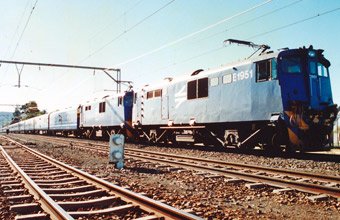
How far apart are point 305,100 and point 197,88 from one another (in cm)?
522

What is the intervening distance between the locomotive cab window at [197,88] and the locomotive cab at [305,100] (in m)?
4.06

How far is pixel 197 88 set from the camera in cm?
1647

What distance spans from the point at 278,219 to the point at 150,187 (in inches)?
118

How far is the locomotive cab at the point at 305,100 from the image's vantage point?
39.8 ft

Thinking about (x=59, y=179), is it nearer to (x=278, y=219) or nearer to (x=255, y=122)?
(x=278, y=219)

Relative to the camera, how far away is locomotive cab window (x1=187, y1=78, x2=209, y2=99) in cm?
1594

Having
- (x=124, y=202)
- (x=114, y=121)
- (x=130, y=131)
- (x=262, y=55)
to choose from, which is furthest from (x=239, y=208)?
(x=114, y=121)

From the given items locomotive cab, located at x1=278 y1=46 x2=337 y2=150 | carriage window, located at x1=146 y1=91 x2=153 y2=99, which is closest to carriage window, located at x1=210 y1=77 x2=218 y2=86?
locomotive cab, located at x1=278 y1=46 x2=337 y2=150

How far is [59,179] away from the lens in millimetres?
8312

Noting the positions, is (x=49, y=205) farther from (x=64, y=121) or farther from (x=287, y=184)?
(x=64, y=121)

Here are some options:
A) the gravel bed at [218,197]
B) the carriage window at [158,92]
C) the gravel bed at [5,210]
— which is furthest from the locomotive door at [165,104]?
the gravel bed at [5,210]

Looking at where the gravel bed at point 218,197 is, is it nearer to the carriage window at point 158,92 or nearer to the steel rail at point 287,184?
the steel rail at point 287,184

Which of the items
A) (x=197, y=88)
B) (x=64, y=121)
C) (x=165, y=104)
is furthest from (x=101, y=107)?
(x=197, y=88)

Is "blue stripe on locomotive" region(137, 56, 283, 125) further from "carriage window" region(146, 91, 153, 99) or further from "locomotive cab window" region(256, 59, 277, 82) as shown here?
"carriage window" region(146, 91, 153, 99)
